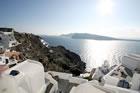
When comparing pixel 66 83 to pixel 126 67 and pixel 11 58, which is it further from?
pixel 11 58

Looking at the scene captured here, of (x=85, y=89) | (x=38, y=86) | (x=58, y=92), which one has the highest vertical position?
(x=85, y=89)

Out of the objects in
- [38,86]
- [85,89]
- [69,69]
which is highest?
[85,89]

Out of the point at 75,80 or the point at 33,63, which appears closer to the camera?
the point at 33,63

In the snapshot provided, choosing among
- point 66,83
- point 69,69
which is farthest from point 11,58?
point 69,69

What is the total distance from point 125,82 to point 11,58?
1554 centimetres

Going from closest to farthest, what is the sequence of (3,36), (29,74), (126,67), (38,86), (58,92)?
(29,74), (38,86), (58,92), (126,67), (3,36)

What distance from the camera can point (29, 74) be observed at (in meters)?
12.9

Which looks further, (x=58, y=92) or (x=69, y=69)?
(x=69, y=69)

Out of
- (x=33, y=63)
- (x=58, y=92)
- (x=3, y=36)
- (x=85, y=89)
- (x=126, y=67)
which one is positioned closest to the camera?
(x=85, y=89)

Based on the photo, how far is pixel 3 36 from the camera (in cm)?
4541

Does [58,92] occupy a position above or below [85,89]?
below

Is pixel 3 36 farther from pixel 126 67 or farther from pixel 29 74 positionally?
pixel 29 74

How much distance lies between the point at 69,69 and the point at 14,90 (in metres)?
42.7

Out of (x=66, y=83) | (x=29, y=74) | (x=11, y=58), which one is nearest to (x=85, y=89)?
(x=29, y=74)
